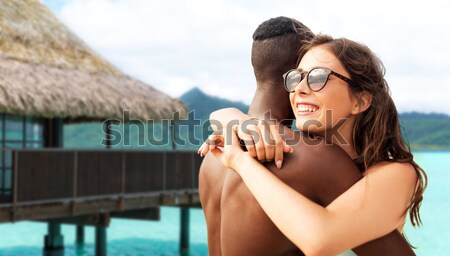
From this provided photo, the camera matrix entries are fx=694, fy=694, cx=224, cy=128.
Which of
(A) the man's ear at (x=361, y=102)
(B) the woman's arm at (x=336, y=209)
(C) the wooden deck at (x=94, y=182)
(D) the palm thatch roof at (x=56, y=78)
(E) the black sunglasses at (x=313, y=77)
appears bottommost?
(C) the wooden deck at (x=94, y=182)

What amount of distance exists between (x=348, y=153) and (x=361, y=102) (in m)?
0.15

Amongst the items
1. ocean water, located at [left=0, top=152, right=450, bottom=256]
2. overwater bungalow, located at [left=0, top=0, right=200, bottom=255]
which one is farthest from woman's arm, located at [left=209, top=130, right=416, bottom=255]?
ocean water, located at [left=0, top=152, right=450, bottom=256]

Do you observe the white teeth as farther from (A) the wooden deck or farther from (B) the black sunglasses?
(A) the wooden deck

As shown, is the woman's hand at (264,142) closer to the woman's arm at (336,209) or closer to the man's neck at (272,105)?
the woman's arm at (336,209)

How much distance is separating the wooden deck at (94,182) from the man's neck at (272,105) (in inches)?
349

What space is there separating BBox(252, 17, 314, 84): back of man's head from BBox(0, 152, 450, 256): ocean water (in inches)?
829

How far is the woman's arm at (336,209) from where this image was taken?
66.6 inches

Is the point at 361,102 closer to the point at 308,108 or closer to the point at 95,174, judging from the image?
the point at 308,108

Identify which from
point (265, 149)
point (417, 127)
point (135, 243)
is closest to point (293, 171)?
point (265, 149)

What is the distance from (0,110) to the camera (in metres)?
11.1

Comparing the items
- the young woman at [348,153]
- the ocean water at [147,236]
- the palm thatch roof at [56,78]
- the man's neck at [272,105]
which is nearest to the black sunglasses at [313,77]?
the young woman at [348,153]

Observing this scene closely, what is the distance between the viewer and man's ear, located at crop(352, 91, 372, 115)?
193cm

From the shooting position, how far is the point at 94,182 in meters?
12.0

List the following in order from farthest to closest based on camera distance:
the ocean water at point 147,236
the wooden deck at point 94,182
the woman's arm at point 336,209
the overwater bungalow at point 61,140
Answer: the ocean water at point 147,236 < the overwater bungalow at point 61,140 < the wooden deck at point 94,182 < the woman's arm at point 336,209
